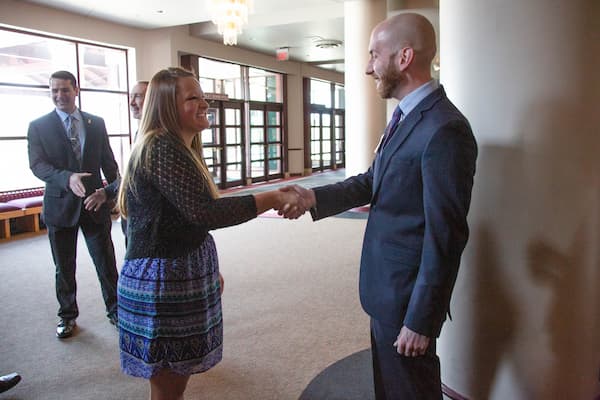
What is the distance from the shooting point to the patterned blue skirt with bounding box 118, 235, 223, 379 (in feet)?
5.94

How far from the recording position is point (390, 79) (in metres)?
1.76

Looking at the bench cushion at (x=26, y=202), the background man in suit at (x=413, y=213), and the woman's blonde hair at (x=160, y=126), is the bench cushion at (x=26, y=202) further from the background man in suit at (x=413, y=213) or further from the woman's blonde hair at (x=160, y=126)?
the background man in suit at (x=413, y=213)

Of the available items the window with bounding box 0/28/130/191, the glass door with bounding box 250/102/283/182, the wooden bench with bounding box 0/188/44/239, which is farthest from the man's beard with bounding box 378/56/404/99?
the glass door with bounding box 250/102/283/182

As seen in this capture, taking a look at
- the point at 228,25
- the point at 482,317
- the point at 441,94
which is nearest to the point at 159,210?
the point at 441,94

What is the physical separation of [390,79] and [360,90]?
7.71m

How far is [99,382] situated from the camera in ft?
9.63

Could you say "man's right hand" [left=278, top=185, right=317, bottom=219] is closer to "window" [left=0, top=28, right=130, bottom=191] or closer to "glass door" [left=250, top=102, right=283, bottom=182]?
"window" [left=0, top=28, right=130, bottom=191]

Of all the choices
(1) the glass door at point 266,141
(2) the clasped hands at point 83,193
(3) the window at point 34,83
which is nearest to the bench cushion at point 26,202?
(3) the window at point 34,83

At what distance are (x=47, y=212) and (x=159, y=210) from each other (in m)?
2.21

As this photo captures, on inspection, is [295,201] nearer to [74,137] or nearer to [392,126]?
[392,126]

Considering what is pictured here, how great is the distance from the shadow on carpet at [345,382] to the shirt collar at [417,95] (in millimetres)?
1696

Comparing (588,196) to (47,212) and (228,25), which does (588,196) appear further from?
(228,25)

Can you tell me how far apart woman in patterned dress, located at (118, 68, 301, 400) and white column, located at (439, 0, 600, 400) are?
104 centimetres

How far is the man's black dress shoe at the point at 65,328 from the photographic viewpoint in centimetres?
360
